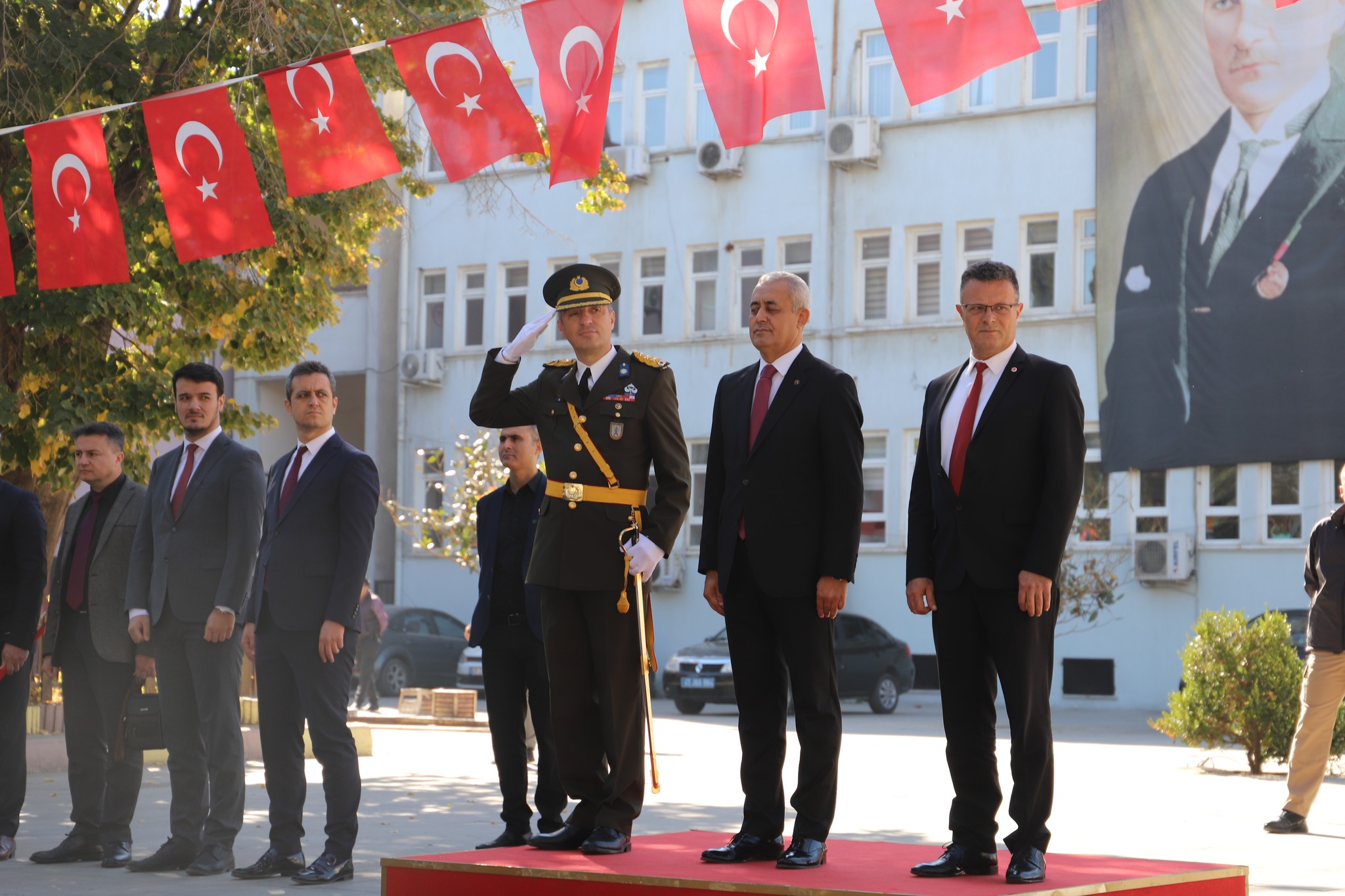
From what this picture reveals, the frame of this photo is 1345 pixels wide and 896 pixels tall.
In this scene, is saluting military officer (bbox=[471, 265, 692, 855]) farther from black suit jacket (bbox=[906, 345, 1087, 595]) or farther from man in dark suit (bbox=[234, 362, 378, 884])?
man in dark suit (bbox=[234, 362, 378, 884])

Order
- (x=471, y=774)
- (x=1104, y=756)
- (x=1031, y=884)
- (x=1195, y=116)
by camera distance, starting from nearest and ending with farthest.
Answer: (x=1031, y=884) → (x=471, y=774) → (x=1104, y=756) → (x=1195, y=116)

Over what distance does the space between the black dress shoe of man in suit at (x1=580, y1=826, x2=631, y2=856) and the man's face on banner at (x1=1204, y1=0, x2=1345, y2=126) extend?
1839 centimetres

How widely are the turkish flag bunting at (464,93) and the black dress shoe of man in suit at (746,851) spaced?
4737 mm

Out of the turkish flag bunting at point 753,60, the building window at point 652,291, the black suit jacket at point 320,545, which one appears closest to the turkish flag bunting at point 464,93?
the turkish flag bunting at point 753,60

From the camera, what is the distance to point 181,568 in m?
8.95

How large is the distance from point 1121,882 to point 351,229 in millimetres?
12100

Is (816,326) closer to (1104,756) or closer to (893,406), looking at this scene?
(893,406)

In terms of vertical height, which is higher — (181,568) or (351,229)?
(351,229)

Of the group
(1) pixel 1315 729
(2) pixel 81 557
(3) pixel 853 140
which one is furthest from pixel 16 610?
(3) pixel 853 140

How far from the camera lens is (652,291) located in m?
36.6

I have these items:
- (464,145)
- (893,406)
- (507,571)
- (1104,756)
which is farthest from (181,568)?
(893,406)

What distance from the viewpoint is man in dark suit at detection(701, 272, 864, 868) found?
646cm

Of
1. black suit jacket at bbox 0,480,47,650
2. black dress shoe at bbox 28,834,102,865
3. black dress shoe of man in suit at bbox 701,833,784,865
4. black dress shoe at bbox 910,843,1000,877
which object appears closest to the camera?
black dress shoe at bbox 910,843,1000,877

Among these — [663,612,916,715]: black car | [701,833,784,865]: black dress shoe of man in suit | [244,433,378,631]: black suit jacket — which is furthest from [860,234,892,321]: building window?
[701,833,784,865]: black dress shoe of man in suit
